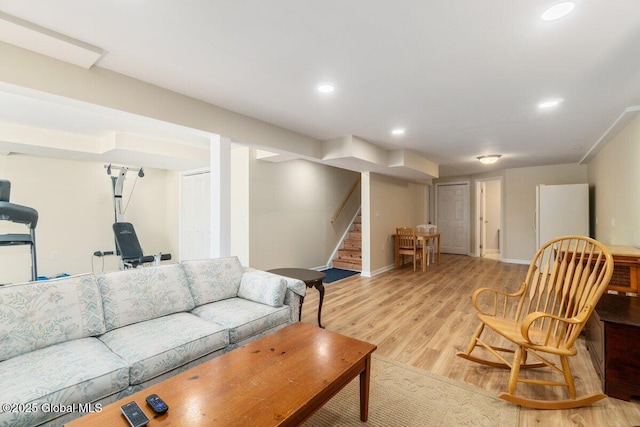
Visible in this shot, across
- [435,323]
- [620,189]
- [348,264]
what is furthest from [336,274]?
[620,189]

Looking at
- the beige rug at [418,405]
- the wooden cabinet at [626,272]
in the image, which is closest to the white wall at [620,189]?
the wooden cabinet at [626,272]

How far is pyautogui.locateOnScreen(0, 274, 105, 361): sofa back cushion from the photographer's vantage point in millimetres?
1602

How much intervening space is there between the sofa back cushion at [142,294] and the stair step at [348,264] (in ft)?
13.7

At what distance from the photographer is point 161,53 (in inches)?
A: 81.0

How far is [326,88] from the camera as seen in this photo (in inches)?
102


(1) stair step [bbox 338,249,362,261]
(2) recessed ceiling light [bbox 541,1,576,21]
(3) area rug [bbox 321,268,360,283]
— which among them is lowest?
(3) area rug [bbox 321,268,360,283]

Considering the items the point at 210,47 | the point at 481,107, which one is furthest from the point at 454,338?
the point at 210,47

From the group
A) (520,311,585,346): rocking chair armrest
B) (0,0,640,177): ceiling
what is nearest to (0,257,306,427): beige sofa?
(0,0,640,177): ceiling

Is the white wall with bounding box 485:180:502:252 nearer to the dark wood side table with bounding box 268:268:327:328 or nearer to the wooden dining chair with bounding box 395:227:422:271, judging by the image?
the wooden dining chair with bounding box 395:227:422:271

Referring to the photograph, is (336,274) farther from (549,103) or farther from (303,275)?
(549,103)

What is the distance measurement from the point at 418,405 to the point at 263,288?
4.70ft

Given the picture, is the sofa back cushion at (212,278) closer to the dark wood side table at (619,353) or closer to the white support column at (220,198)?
the white support column at (220,198)

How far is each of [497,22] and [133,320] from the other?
3.01 metres

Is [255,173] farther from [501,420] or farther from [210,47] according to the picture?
[501,420]
